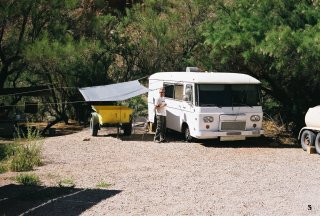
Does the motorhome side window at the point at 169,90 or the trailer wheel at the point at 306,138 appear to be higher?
the motorhome side window at the point at 169,90

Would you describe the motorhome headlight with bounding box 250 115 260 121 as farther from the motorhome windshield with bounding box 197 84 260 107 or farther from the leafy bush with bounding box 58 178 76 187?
the leafy bush with bounding box 58 178 76 187

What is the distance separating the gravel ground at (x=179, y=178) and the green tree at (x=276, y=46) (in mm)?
2843

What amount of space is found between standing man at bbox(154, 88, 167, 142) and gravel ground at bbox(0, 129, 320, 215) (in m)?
0.57

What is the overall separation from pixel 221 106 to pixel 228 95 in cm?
46

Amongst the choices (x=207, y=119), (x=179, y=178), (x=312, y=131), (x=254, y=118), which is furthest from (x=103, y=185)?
(x=312, y=131)

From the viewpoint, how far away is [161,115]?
54.5 ft

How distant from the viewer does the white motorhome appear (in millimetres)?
15406

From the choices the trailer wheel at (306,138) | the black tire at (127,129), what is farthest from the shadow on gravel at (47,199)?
the black tire at (127,129)

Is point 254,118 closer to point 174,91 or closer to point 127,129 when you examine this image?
point 174,91

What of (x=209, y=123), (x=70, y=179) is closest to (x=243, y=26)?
(x=209, y=123)

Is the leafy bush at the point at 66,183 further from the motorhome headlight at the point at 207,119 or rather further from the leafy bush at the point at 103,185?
the motorhome headlight at the point at 207,119

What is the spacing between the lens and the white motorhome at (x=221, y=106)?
15406 millimetres

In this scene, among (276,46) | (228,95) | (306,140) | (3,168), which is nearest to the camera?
(3,168)

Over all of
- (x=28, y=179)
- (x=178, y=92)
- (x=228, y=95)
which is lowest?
(x=28, y=179)
